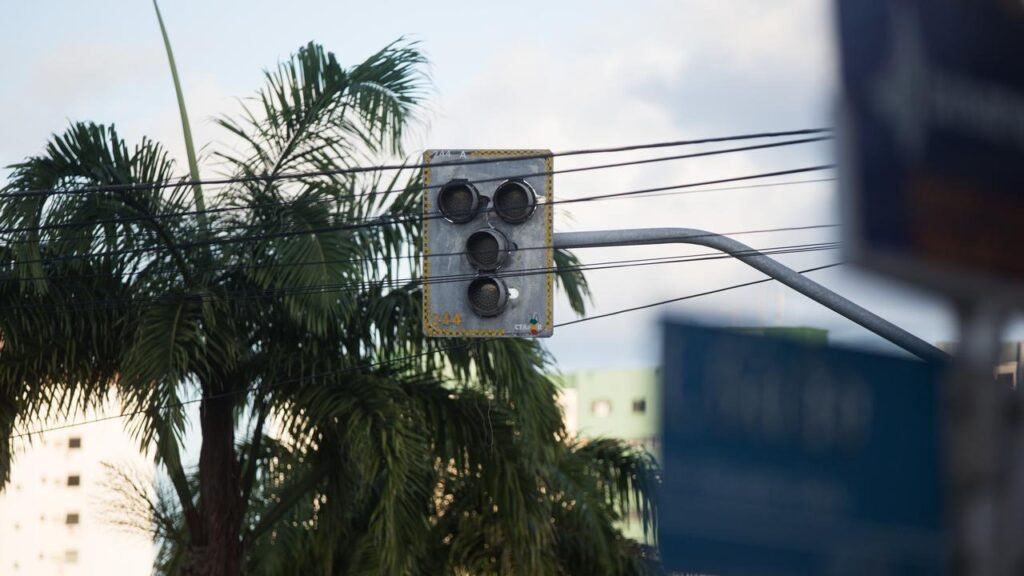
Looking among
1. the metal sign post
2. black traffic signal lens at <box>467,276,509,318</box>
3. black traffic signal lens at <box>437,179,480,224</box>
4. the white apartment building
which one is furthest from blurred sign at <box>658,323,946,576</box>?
the white apartment building

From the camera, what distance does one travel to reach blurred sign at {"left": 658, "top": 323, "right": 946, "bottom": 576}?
239 inches

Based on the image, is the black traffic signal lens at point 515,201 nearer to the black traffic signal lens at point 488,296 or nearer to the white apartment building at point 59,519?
the black traffic signal lens at point 488,296

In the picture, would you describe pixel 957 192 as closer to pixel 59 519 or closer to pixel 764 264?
pixel 764 264

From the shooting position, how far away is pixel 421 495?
509 inches

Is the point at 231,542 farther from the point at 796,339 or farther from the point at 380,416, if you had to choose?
the point at 796,339

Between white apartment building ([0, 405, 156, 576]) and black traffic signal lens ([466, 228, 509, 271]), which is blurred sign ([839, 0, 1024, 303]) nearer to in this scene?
black traffic signal lens ([466, 228, 509, 271])

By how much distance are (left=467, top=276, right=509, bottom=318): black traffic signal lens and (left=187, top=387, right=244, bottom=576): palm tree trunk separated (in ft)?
15.5

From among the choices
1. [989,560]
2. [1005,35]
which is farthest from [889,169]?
[989,560]

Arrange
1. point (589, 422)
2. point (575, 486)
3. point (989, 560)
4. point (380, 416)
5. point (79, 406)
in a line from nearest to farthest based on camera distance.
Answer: point (989, 560) < point (380, 416) < point (79, 406) < point (575, 486) < point (589, 422)

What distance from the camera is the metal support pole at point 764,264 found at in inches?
289

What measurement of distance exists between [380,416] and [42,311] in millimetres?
3266

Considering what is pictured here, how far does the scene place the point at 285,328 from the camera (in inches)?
511

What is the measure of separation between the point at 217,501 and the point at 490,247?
5.39 metres

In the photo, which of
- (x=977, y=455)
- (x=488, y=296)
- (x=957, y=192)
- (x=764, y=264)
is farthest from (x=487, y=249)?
(x=977, y=455)
